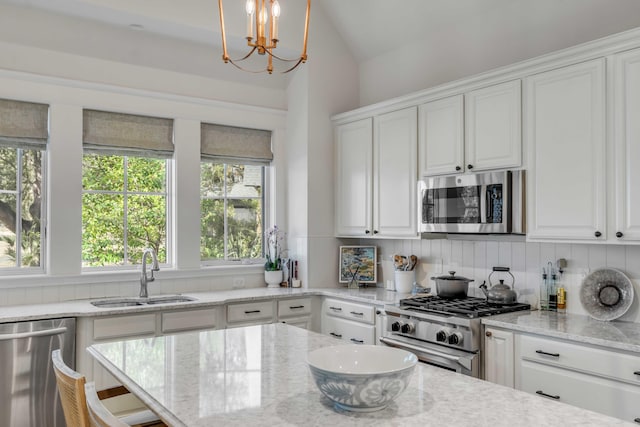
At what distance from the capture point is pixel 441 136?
369 cm

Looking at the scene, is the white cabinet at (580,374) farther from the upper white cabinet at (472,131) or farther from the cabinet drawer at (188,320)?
the cabinet drawer at (188,320)

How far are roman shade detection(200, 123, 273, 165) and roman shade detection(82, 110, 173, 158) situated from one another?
1.05 feet

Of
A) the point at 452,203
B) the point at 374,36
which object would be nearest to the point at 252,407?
the point at 452,203

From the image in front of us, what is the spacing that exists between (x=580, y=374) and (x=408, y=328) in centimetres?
107

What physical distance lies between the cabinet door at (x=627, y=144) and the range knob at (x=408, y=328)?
1267 millimetres

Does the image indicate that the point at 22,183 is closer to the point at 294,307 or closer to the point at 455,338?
the point at 294,307

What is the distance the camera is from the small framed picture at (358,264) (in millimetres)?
4520

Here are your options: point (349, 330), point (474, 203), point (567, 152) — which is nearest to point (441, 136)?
point (474, 203)

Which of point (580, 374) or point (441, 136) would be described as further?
point (441, 136)

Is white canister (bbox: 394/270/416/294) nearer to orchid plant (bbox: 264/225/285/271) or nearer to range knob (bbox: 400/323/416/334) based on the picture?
range knob (bbox: 400/323/416/334)

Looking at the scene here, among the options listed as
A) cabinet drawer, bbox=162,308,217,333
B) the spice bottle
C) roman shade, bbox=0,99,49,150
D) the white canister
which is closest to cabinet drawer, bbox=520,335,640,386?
the spice bottle

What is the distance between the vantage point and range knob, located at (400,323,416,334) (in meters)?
3.35

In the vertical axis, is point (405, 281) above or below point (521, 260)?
below

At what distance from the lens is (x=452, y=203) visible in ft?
11.7
